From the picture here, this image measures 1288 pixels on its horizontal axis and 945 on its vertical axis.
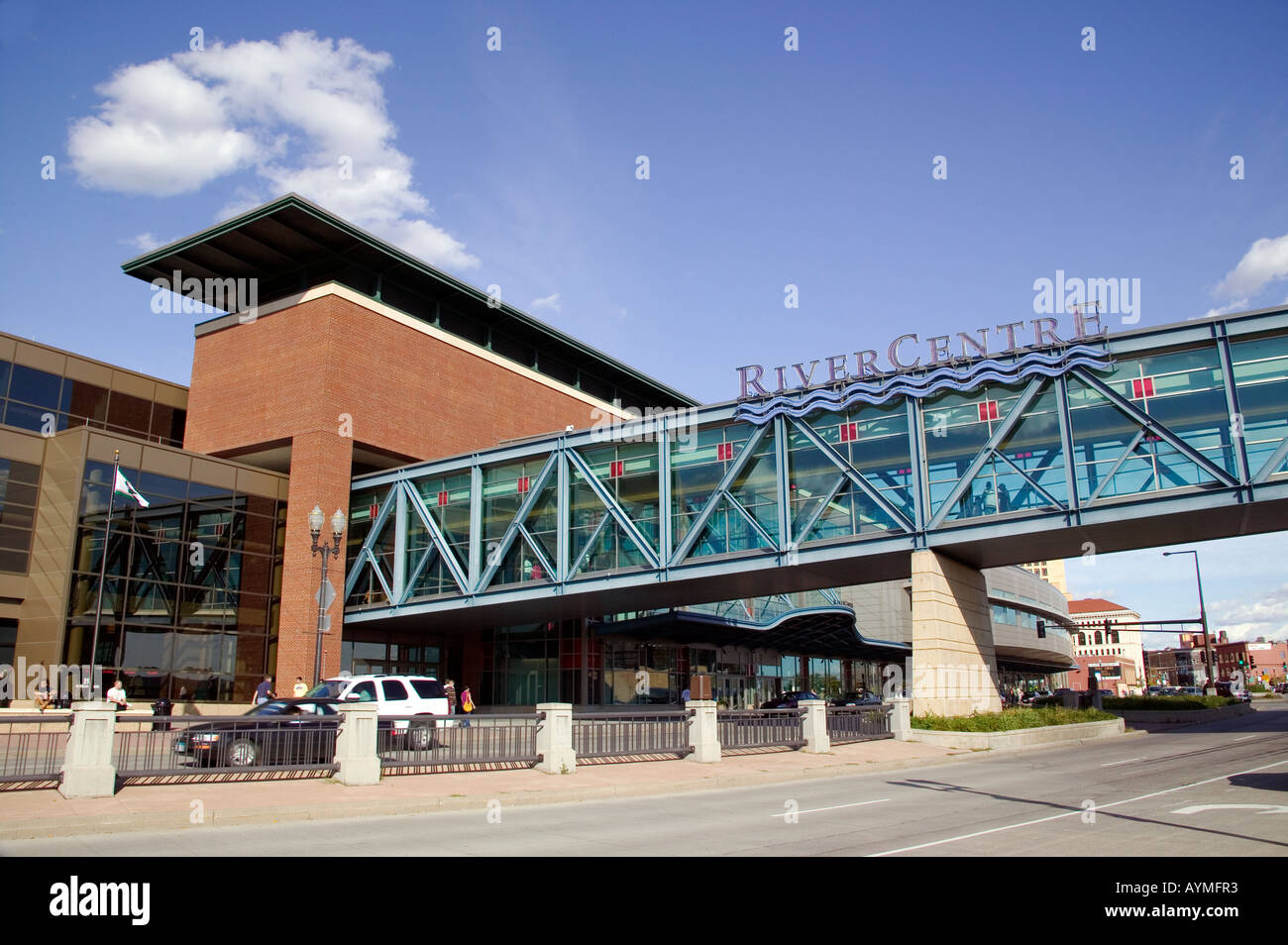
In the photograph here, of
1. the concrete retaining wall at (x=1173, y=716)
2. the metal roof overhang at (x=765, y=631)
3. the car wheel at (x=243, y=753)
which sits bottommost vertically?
the concrete retaining wall at (x=1173, y=716)

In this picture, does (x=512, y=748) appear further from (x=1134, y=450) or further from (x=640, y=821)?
(x=1134, y=450)

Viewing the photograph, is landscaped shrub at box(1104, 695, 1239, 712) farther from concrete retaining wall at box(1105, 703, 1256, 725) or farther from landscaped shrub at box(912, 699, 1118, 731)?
landscaped shrub at box(912, 699, 1118, 731)

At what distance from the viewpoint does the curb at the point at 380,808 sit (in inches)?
483

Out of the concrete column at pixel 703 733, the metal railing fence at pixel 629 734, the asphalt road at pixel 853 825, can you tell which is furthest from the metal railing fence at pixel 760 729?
the asphalt road at pixel 853 825

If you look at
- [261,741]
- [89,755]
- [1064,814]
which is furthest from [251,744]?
[1064,814]

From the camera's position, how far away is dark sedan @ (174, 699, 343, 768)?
57.2ft

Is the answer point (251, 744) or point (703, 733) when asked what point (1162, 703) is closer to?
point (703, 733)

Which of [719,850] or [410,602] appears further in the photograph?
[410,602]

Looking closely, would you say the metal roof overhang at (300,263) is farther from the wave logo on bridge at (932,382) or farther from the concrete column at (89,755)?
the concrete column at (89,755)

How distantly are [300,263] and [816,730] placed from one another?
30.6m

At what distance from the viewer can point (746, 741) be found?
25578mm

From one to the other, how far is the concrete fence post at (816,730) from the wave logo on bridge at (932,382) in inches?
462
